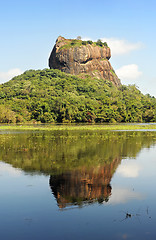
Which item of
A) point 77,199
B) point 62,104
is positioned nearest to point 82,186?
point 77,199

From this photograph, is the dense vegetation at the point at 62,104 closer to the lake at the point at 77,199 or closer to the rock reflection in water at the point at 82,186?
the lake at the point at 77,199

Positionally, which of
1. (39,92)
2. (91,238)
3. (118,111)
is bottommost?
(91,238)

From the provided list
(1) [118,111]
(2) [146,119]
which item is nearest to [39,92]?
A: (1) [118,111]

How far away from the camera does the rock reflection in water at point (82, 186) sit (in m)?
10.6

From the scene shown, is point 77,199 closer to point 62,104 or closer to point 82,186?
point 82,186

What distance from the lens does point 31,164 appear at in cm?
1811

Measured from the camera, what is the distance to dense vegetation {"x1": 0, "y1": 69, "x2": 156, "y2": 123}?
375 feet

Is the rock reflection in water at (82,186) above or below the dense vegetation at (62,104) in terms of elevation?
below

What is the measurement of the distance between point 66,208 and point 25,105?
375ft

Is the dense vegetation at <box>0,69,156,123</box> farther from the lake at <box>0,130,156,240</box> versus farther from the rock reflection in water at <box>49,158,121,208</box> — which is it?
the rock reflection in water at <box>49,158,121,208</box>

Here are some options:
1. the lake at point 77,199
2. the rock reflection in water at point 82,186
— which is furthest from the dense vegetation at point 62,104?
the rock reflection in water at point 82,186

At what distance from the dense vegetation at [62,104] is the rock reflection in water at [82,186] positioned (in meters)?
83.5

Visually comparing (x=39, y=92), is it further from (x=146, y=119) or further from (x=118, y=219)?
(x=118, y=219)

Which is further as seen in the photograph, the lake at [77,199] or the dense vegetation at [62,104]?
the dense vegetation at [62,104]
